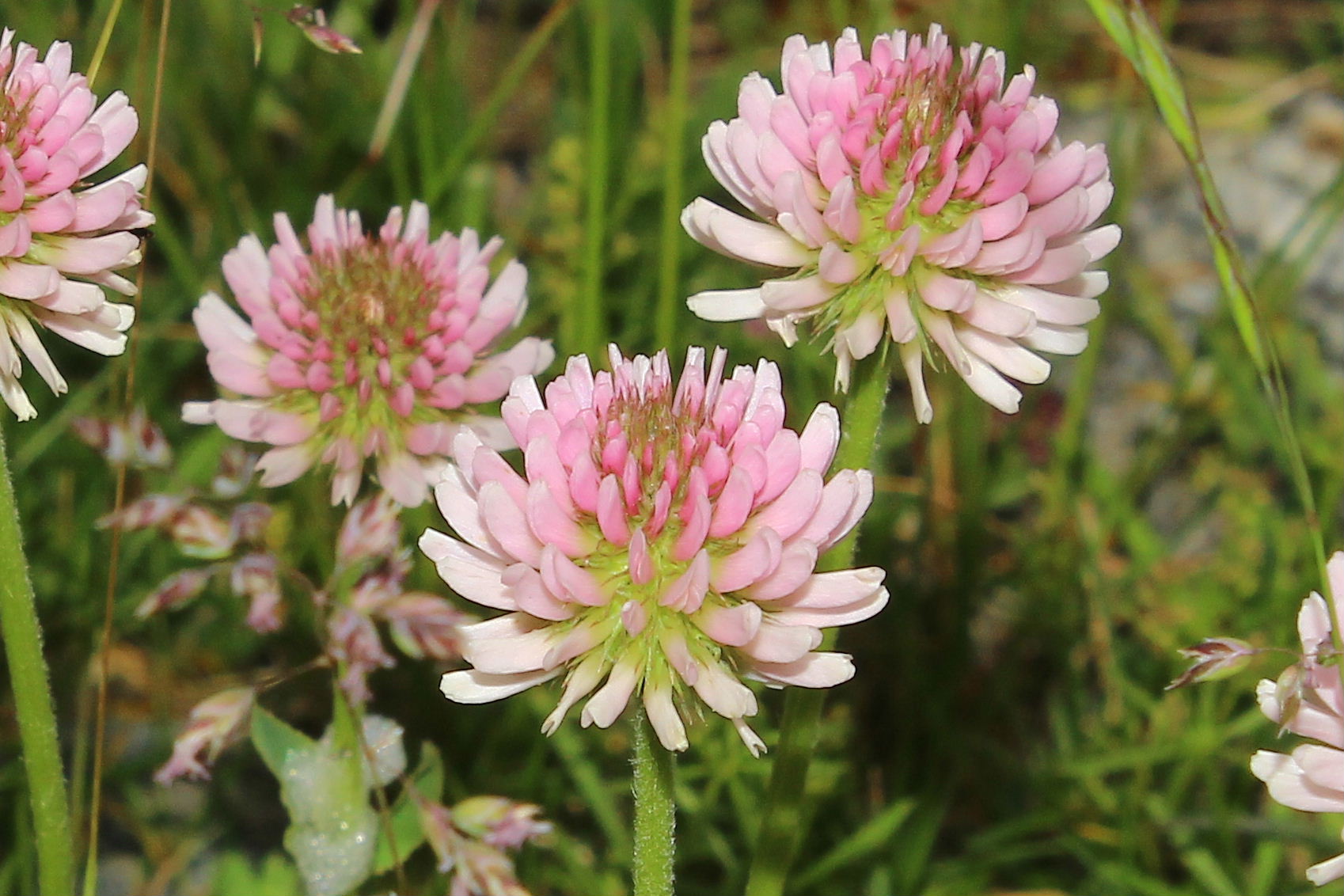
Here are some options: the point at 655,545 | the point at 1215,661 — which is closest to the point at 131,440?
the point at 655,545

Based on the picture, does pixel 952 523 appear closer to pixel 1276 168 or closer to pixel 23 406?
pixel 1276 168

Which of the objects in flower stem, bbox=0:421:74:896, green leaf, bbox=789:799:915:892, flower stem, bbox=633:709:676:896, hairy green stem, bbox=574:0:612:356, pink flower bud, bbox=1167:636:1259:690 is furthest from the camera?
Answer: hairy green stem, bbox=574:0:612:356

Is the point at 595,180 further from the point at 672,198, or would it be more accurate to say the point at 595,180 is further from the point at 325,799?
the point at 325,799

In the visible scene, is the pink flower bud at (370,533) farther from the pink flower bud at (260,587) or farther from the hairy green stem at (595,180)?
the hairy green stem at (595,180)

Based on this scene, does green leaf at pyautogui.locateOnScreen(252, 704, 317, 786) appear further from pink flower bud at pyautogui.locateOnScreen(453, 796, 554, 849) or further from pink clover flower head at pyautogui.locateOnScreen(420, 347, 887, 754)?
pink clover flower head at pyautogui.locateOnScreen(420, 347, 887, 754)

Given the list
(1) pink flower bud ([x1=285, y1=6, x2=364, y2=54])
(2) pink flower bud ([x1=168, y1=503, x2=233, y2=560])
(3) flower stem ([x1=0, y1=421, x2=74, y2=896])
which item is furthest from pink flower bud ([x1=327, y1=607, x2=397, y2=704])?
(1) pink flower bud ([x1=285, y1=6, x2=364, y2=54])

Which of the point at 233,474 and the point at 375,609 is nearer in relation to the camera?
the point at 375,609
